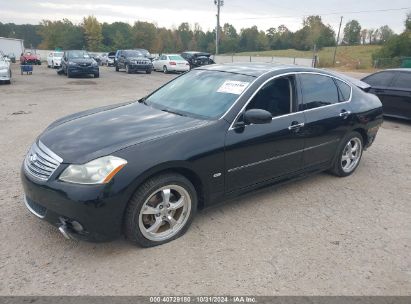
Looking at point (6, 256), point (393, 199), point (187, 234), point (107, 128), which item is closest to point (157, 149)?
point (107, 128)

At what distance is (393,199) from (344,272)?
1.97 metres

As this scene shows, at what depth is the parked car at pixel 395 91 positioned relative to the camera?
28.8ft

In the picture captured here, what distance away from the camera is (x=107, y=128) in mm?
3449

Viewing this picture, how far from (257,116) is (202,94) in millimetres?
825

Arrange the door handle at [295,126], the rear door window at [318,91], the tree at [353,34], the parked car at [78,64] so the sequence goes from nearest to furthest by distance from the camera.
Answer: the door handle at [295,126], the rear door window at [318,91], the parked car at [78,64], the tree at [353,34]

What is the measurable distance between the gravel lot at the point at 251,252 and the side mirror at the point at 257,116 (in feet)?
3.53

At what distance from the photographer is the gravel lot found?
2.76 metres

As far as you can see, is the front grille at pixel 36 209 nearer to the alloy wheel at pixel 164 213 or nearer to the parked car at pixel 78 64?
the alloy wheel at pixel 164 213

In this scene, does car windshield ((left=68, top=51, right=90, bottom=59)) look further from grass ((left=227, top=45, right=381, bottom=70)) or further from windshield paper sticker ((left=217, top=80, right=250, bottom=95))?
grass ((left=227, top=45, right=381, bottom=70))

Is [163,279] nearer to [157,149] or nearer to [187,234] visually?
[187,234]

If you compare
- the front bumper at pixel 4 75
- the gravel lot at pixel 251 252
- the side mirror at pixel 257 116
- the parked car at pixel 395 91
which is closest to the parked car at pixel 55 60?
the front bumper at pixel 4 75

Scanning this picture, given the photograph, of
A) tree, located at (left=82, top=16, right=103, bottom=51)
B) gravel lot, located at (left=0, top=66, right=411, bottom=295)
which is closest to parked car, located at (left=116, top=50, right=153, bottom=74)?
gravel lot, located at (left=0, top=66, right=411, bottom=295)

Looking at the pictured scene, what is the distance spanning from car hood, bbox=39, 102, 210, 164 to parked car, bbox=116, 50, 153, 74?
71.0ft

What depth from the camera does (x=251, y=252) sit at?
3.21m
